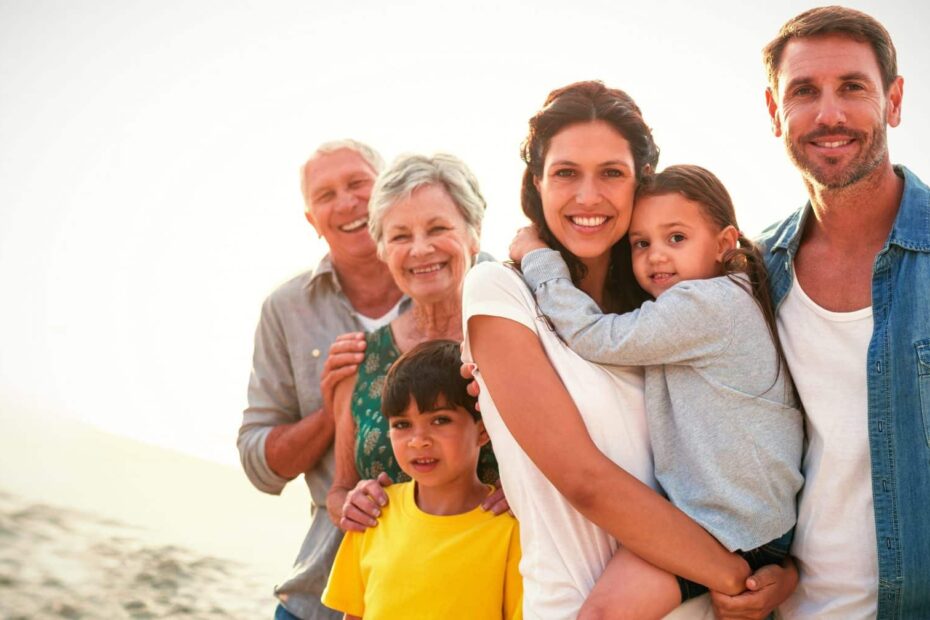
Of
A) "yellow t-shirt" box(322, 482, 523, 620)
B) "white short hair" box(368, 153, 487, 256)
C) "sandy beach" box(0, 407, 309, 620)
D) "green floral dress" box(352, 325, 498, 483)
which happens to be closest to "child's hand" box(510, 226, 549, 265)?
"white short hair" box(368, 153, 487, 256)

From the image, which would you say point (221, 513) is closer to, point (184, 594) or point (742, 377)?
point (184, 594)


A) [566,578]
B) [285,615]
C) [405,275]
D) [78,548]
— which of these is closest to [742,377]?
[566,578]

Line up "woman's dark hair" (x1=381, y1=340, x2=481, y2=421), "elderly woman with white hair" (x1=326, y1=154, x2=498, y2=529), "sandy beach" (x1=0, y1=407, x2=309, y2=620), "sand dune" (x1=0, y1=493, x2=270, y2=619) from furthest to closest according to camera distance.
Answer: "sandy beach" (x1=0, y1=407, x2=309, y2=620) < "sand dune" (x1=0, y1=493, x2=270, y2=619) < "elderly woman with white hair" (x1=326, y1=154, x2=498, y2=529) < "woman's dark hair" (x1=381, y1=340, x2=481, y2=421)

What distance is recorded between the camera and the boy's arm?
8.97ft

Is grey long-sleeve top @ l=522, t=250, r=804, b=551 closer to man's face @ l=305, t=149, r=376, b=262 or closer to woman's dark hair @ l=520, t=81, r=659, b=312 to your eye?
woman's dark hair @ l=520, t=81, r=659, b=312

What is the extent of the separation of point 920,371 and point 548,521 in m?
1.23

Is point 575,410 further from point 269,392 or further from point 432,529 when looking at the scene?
point 269,392

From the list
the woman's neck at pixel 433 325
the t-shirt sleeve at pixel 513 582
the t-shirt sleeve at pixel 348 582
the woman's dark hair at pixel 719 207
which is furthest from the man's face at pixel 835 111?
the t-shirt sleeve at pixel 348 582

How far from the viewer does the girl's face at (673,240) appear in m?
3.04

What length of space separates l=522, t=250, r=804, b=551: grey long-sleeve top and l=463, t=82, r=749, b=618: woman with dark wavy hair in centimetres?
7

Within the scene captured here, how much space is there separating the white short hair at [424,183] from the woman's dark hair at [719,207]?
0.84m

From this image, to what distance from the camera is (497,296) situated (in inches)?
111

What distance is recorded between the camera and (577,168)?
303cm

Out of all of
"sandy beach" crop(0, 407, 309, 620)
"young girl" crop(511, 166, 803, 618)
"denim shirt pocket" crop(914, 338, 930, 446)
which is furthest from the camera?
"sandy beach" crop(0, 407, 309, 620)
